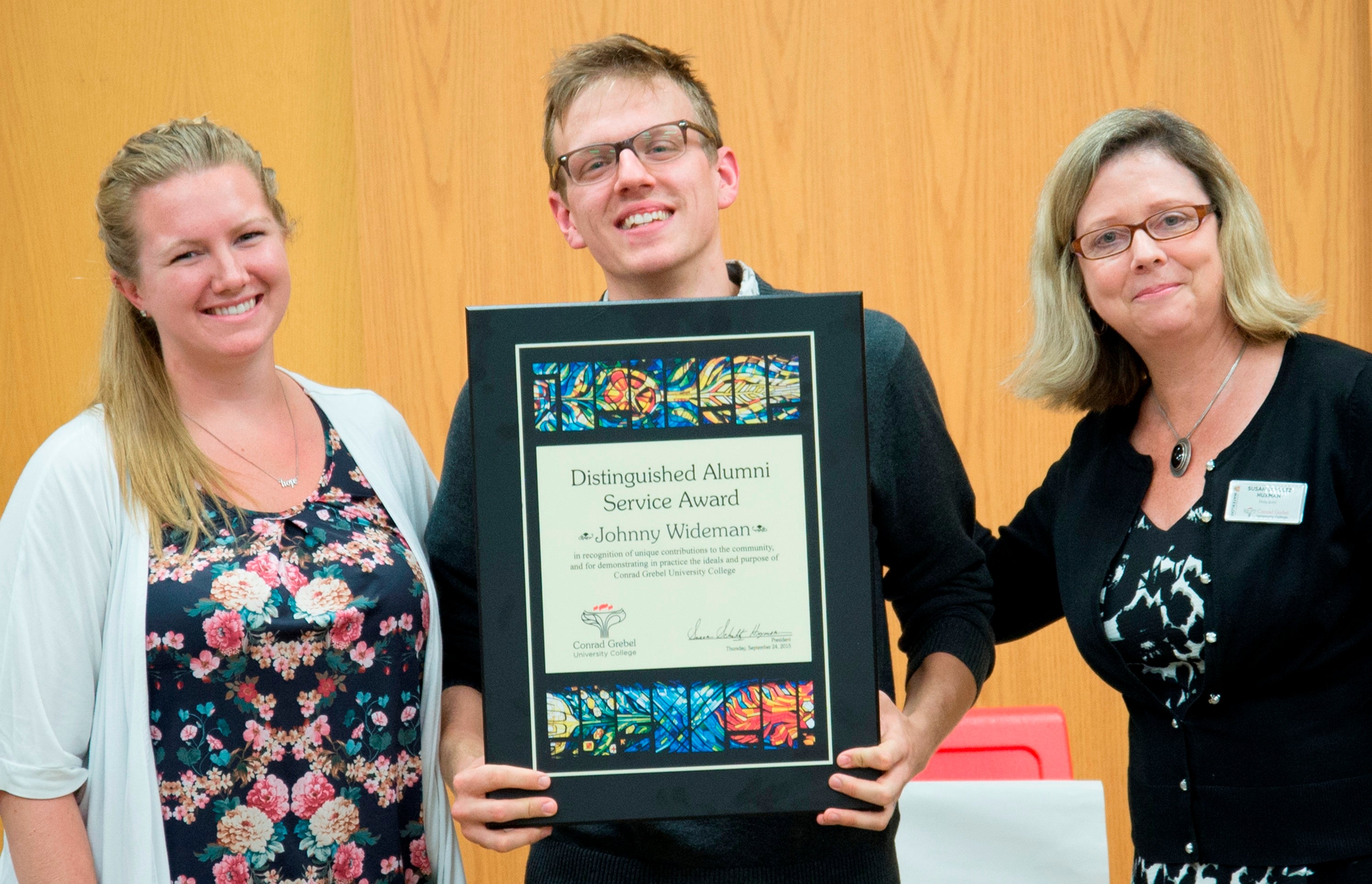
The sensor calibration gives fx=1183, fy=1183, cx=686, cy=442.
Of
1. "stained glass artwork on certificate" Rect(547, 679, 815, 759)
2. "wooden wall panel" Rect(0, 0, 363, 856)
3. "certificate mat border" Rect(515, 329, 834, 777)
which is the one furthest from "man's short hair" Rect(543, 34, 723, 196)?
"wooden wall panel" Rect(0, 0, 363, 856)

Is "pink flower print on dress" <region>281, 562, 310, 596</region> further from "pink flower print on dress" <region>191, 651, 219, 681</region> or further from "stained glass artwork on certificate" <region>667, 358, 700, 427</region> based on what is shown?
"stained glass artwork on certificate" <region>667, 358, 700, 427</region>

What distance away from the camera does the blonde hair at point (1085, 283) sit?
66.7 inches

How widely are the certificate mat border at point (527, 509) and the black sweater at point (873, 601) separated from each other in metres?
0.06

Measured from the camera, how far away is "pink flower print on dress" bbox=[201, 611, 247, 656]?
1526 millimetres

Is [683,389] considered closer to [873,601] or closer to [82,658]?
[873,601]

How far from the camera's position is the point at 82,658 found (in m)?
1.52

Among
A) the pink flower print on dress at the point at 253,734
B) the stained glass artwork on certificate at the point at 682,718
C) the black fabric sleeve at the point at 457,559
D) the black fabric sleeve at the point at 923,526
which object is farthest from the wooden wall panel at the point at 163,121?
the stained glass artwork on certificate at the point at 682,718

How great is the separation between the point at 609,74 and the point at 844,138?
143cm

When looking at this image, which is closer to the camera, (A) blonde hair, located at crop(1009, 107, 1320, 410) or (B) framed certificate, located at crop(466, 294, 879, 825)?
(B) framed certificate, located at crop(466, 294, 879, 825)

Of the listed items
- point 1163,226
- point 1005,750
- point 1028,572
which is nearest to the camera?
point 1163,226

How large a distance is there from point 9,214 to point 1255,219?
2962 millimetres

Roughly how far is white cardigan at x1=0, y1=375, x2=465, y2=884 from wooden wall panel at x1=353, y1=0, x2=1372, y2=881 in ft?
4.72

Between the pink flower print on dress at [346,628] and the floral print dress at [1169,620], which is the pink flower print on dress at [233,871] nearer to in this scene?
the pink flower print on dress at [346,628]

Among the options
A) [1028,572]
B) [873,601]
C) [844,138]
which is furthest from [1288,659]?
[844,138]
